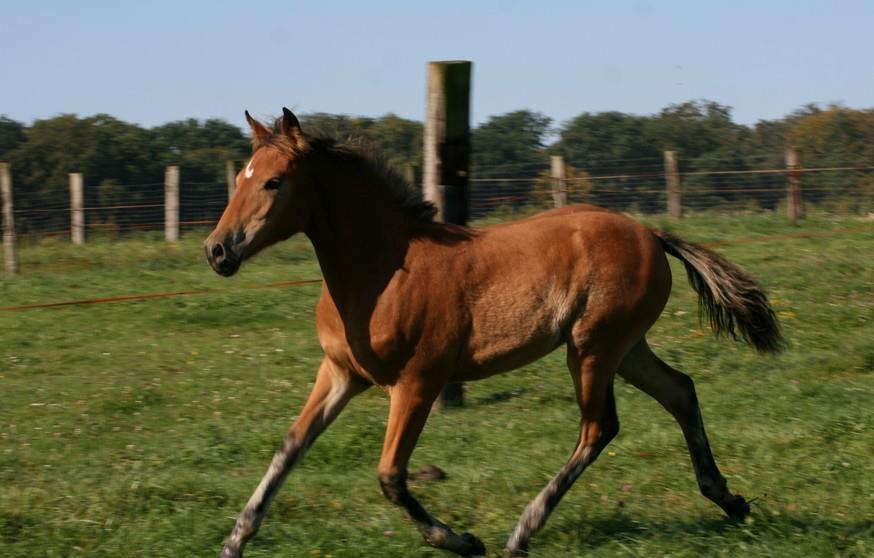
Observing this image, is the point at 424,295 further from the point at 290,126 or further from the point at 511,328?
the point at 290,126

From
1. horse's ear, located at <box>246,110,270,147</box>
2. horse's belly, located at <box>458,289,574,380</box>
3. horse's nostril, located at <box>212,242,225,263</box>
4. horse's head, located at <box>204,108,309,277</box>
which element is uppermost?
horse's ear, located at <box>246,110,270,147</box>

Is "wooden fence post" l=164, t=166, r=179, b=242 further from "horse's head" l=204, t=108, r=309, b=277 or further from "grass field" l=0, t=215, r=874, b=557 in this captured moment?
"horse's head" l=204, t=108, r=309, b=277

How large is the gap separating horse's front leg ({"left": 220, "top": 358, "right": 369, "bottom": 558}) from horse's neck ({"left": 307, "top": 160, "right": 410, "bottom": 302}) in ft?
1.38

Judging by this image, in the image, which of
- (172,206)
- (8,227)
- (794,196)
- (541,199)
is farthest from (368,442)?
(541,199)

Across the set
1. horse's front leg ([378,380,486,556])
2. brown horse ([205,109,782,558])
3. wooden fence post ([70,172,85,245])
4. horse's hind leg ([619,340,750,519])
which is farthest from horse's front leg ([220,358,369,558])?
wooden fence post ([70,172,85,245])

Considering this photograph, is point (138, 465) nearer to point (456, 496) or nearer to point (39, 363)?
point (456, 496)

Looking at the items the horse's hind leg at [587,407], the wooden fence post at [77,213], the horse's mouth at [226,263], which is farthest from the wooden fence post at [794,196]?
the horse's mouth at [226,263]

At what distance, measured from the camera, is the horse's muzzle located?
17.9 feet

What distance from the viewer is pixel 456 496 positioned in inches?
264

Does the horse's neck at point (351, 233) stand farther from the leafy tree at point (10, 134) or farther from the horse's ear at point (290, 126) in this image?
the leafy tree at point (10, 134)

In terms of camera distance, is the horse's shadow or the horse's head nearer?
the horse's head

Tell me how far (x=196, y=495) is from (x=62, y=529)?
0.85 meters

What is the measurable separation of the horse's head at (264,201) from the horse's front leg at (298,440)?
0.73 m

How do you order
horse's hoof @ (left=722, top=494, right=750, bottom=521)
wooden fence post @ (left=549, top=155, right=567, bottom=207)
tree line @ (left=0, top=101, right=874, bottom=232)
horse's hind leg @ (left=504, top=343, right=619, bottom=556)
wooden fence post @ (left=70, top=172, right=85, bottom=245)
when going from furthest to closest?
1. tree line @ (left=0, top=101, right=874, bottom=232)
2. wooden fence post @ (left=549, top=155, right=567, bottom=207)
3. wooden fence post @ (left=70, top=172, right=85, bottom=245)
4. horse's hoof @ (left=722, top=494, right=750, bottom=521)
5. horse's hind leg @ (left=504, top=343, right=619, bottom=556)
